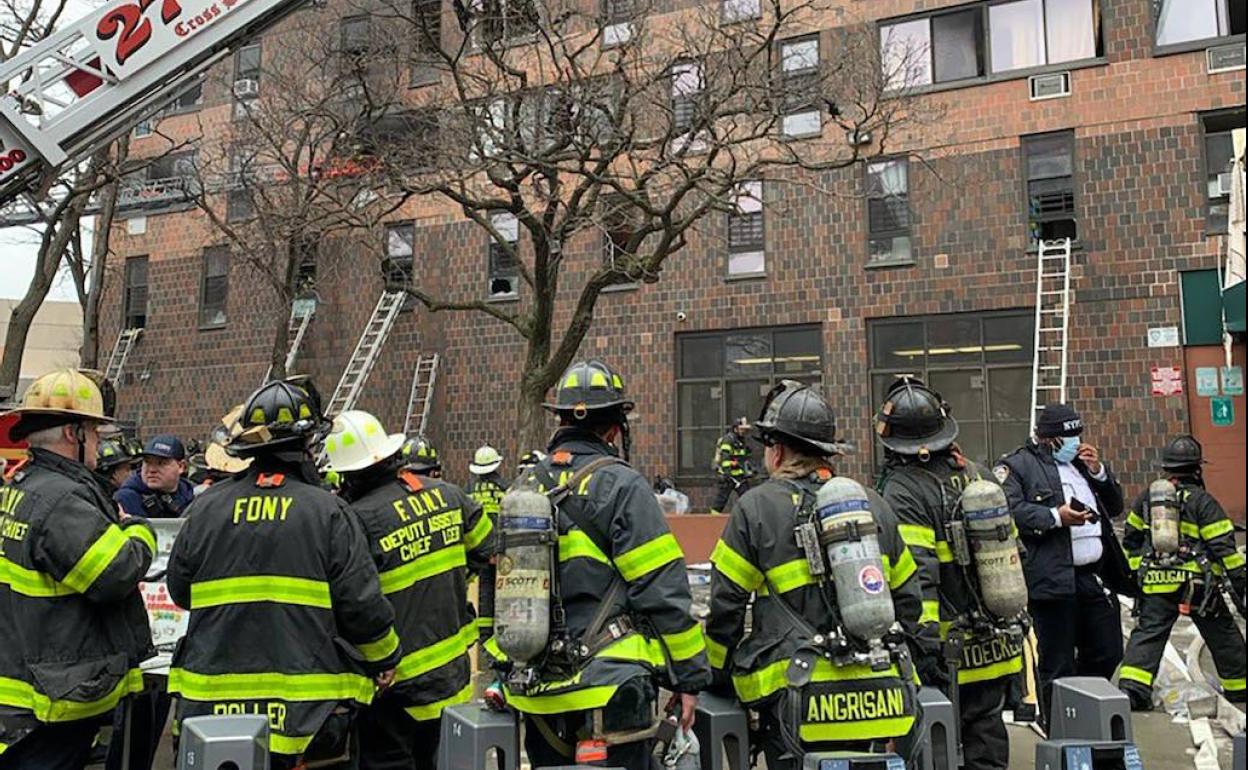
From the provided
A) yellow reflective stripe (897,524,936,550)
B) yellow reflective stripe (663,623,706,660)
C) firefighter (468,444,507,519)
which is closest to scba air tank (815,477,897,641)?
yellow reflective stripe (663,623,706,660)

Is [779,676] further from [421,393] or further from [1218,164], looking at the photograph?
[421,393]

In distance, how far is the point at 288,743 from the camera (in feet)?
10.8

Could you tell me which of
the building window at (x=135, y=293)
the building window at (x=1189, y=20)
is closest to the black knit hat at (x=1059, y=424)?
the building window at (x=1189, y=20)

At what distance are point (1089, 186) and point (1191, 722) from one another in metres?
11.6

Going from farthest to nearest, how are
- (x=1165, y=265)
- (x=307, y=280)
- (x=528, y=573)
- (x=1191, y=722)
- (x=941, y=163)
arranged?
(x=307, y=280) < (x=941, y=163) < (x=1165, y=265) < (x=1191, y=722) < (x=528, y=573)

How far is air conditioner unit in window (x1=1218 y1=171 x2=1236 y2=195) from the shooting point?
1489 centimetres

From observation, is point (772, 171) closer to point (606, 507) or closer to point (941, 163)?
point (941, 163)

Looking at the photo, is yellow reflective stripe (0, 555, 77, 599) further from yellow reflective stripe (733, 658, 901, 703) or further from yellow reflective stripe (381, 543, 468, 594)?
yellow reflective stripe (733, 658, 901, 703)

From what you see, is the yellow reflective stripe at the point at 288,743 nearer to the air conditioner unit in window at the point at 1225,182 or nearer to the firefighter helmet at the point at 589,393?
the firefighter helmet at the point at 589,393

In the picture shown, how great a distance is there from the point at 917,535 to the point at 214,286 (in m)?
22.2

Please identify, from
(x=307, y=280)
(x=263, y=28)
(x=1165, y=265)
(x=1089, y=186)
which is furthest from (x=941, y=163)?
(x=307, y=280)

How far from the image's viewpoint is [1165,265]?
15.3 metres

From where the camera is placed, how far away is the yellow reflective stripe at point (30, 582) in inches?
139

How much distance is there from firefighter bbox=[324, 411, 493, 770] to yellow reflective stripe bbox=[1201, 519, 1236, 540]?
5.14 metres
